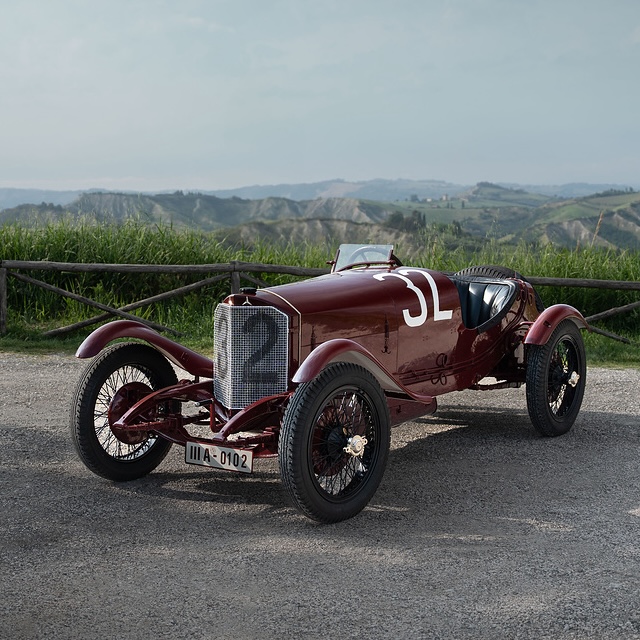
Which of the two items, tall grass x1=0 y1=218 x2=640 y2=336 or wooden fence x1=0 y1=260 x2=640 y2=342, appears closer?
wooden fence x1=0 y1=260 x2=640 y2=342

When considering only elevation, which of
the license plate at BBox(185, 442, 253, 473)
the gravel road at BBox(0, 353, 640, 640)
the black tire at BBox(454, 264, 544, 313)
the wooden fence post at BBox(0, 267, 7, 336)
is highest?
the black tire at BBox(454, 264, 544, 313)

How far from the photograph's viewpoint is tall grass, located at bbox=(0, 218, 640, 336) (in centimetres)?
1159

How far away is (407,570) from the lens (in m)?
4.00

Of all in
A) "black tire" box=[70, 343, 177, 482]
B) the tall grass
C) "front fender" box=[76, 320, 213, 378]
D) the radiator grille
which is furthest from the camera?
the tall grass

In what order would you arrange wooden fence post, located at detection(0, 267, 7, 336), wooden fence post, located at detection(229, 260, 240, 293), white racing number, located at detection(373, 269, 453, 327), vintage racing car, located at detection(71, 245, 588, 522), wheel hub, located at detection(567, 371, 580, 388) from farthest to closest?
wooden fence post, located at detection(229, 260, 240, 293) < wooden fence post, located at detection(0, 267, 7, 336) < wheel hub, located at detection(567, 371, 580, 388) < white racing number, located at detection(373, 269, 453, 327) < vintage racing car, located at detection(71, 245, 588, 522)

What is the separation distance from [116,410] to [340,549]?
5.80 ft

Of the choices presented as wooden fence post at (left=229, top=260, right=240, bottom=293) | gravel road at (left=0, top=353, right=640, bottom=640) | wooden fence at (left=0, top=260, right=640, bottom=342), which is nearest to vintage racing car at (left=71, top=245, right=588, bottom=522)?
gravel road at (left=0, top=353, right=640, bottom=640)

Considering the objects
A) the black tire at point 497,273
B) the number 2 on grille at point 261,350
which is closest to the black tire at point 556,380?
the black tire at point 497,273

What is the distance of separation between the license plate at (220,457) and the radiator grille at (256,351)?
1.46ft

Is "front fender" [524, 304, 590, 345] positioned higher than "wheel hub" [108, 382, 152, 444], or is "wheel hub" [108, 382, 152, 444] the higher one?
"front fender" [524, 304, 590, 345]

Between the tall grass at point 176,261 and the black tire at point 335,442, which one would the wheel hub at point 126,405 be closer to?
the black tire at point 335,442

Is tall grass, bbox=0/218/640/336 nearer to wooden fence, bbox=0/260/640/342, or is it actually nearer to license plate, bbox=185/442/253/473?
wooden fence, bbox=0/260/640/342

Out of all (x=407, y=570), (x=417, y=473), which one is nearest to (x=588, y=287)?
(x=417, y=473)

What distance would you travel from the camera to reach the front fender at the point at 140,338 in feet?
17.4
